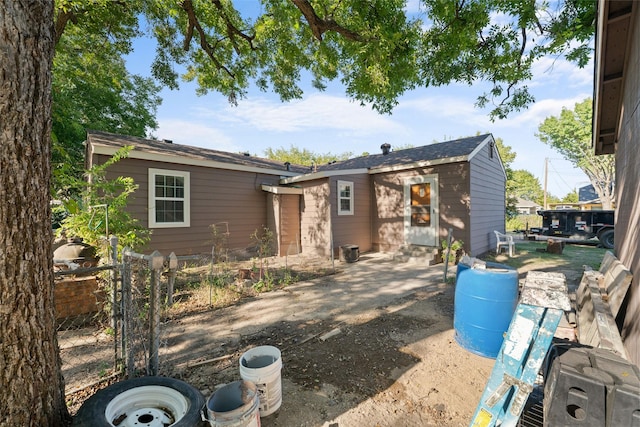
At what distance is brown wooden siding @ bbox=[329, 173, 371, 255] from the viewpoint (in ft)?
29.5

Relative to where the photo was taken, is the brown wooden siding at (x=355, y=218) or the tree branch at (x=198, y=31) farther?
the brown wooden siding at (x=355, y=218)

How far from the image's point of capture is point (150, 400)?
1.88 meters

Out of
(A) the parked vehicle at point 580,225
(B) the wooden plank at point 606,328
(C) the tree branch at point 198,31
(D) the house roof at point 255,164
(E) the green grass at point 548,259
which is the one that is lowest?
(E) the green grass at point 548,259

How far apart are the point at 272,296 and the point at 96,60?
1068cm

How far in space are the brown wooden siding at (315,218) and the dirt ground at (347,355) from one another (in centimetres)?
362

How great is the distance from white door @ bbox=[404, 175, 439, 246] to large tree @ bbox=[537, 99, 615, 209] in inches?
949

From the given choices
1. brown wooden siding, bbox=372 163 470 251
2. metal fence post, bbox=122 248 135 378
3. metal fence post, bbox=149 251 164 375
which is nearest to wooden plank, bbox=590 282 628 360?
metal fence post, bbox=149 251 164 375

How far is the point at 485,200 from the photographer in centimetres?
980

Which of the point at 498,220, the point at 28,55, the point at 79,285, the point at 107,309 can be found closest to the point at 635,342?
the point at 28,55

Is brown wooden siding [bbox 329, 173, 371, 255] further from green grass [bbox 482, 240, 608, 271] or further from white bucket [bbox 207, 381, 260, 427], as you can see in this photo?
white bucket [bbox 207, 381, 260, 427]

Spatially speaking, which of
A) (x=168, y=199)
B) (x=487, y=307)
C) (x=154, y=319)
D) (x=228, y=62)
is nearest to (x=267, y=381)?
(x=154, y=319)

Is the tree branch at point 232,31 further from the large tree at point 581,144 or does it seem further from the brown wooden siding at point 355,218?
the large tree at point 581,144

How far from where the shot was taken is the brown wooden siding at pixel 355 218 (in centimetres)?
898

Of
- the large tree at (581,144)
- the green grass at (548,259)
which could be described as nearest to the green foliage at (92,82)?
the green grass at (548,259)
